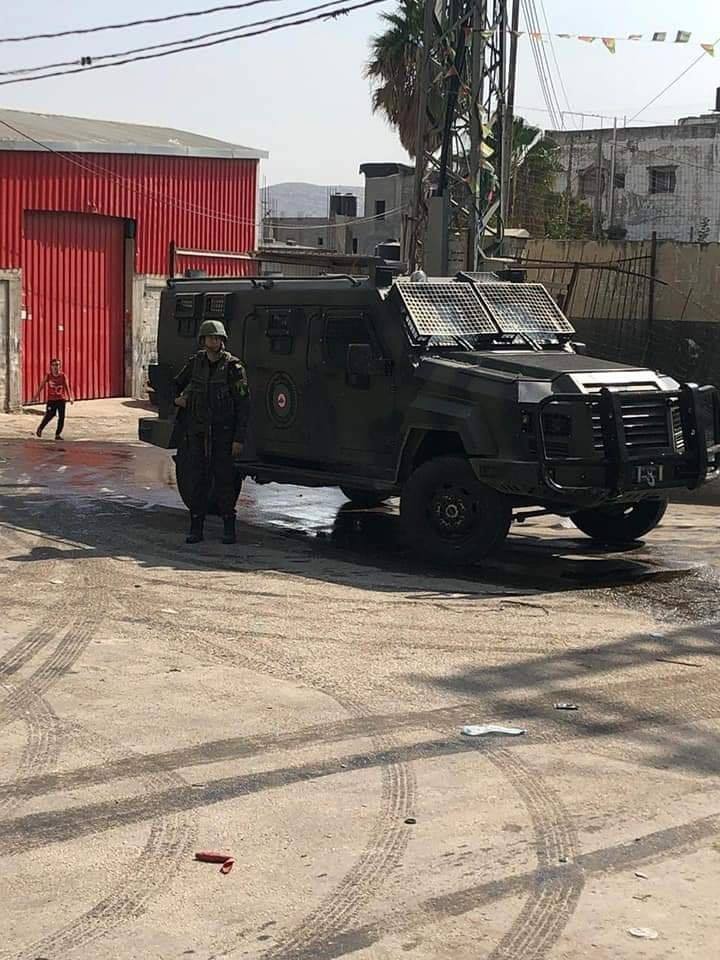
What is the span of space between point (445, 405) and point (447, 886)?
6.49 meters

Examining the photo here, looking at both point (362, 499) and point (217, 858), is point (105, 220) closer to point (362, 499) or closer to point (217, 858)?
point (362, 499)

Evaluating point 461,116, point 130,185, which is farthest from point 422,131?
point 130,185

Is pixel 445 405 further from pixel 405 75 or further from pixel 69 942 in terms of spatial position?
pixel 405 75

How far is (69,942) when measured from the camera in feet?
14.1

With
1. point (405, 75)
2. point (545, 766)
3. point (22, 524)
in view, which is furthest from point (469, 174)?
point (405, 75)

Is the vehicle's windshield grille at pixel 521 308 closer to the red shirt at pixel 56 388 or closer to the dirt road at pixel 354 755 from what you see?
the dirt road at pixel 354 755

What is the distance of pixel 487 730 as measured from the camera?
21.5 feet

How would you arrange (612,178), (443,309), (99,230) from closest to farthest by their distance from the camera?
1. (443,309)
2. (99,230)
3. (612,178)

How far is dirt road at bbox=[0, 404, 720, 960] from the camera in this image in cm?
450

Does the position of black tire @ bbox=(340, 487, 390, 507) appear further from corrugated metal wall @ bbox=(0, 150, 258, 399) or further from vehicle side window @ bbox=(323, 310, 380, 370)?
corrugated metal wall @ bbox=(0, 150, 258, 399)

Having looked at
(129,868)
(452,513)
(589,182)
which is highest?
(589,182)

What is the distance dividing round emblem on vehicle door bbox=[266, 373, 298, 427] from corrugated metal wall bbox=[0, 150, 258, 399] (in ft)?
47.1

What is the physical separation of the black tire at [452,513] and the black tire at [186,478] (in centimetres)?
164

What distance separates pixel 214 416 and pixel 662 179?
3417cm
